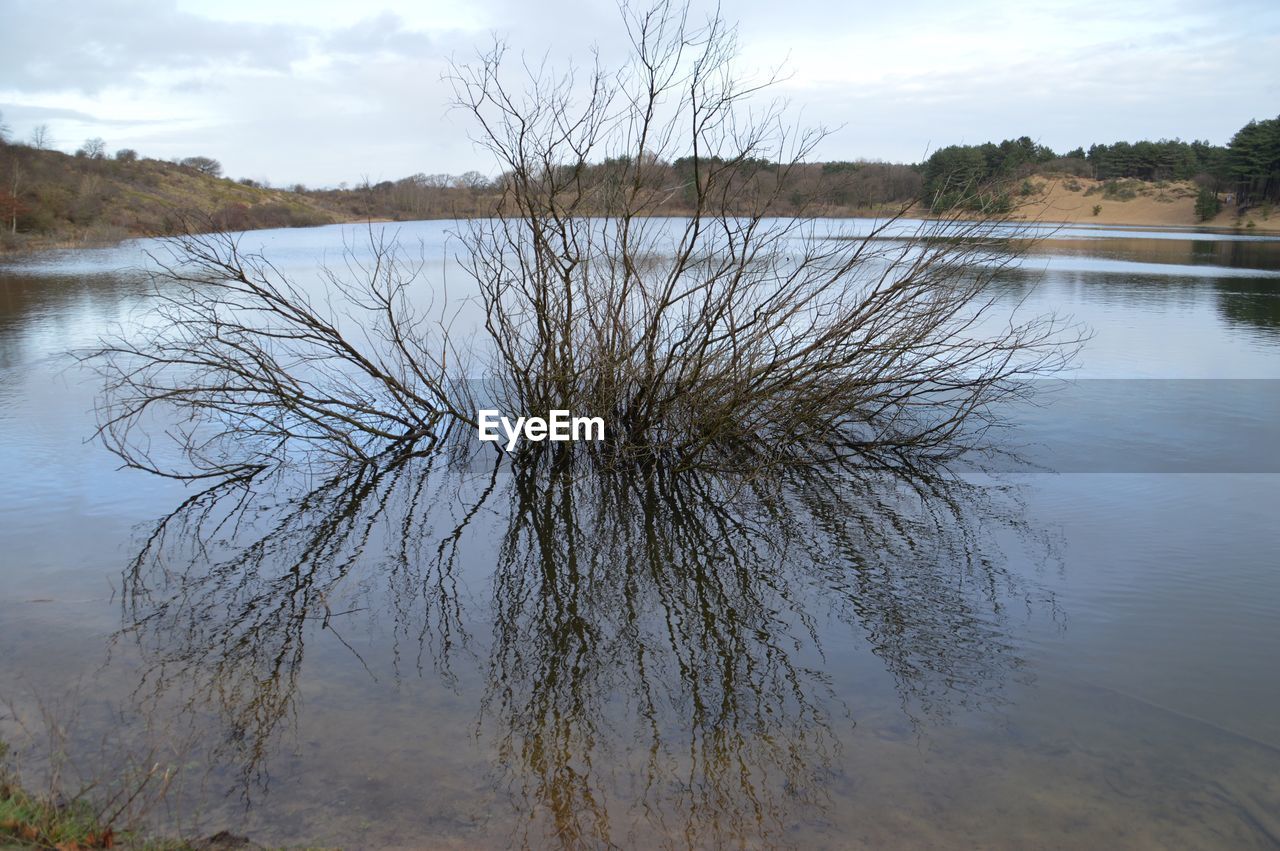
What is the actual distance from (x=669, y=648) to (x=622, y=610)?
23.4 inches

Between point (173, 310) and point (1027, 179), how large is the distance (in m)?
13.5

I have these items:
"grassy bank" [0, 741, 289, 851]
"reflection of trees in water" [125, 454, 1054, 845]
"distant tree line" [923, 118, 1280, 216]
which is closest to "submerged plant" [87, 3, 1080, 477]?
"reflection of trees in water" [125, 454, 1054, 845]

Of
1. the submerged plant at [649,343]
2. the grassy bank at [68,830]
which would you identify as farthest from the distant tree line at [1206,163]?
the grassy bank at [68,830]

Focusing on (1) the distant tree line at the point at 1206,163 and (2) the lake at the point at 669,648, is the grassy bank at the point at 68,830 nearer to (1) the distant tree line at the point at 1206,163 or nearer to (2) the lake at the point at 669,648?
(2) the lake at the point at 669,648

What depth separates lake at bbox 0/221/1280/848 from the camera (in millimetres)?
3781

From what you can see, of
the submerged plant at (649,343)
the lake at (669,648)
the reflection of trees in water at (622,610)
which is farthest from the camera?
the submerged plant at (649,343)

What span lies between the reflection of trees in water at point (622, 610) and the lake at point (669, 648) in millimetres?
23

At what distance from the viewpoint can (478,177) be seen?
9.21 m

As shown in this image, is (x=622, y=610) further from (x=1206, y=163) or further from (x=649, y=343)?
(x=1206, y=163)

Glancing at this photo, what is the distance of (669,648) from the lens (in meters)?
5.19

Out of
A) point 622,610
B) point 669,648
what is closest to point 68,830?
point 669,648

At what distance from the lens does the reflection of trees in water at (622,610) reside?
405 centimetres

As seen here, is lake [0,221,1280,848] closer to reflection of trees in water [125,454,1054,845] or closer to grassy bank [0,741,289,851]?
reflection of trees in water [125,454,1054,845]

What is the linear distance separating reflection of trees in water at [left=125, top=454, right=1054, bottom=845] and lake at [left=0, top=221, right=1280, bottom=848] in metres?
0.02
